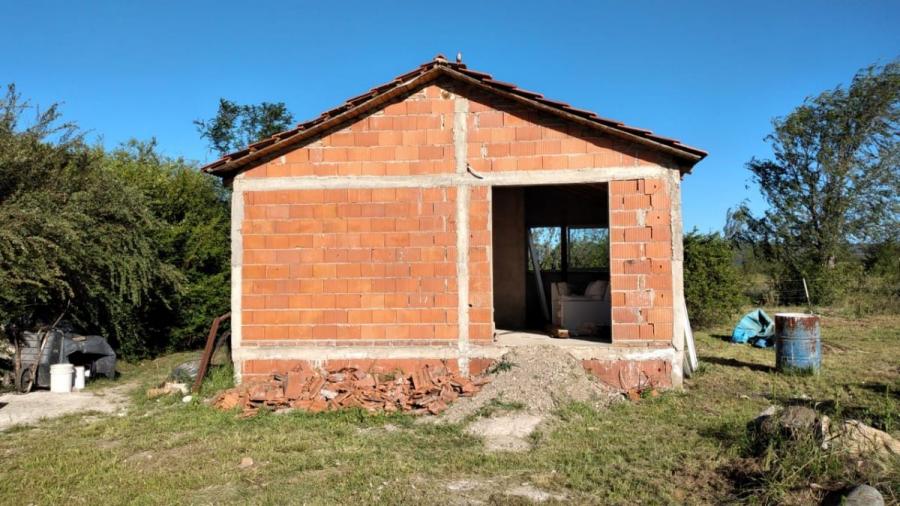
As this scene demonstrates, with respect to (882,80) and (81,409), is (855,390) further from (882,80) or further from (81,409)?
(882,80)

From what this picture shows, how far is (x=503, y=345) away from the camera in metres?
8.60

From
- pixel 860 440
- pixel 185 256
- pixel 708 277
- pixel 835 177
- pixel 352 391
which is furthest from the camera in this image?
pixel 835 177

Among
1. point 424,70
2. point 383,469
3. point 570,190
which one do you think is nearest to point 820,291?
point 570,190

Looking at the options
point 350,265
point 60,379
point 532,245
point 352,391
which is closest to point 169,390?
point 60,379

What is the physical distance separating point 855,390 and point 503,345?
5.12 meters

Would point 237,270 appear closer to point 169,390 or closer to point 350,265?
point 350,265

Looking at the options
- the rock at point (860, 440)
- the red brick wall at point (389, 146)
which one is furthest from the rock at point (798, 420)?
the red brick wall at point (389, 146)

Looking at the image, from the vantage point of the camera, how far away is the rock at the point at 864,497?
405cm

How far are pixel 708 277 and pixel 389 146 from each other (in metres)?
10.3

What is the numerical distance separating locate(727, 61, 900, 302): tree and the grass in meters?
16.3

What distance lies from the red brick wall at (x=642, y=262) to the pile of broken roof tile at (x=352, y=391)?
2.20 metres

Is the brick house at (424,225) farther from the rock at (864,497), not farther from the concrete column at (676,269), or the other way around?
the rock at (864,497)

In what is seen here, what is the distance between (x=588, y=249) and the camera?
1459 centimetres

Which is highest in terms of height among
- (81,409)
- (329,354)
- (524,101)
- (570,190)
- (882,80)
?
(882,80)
